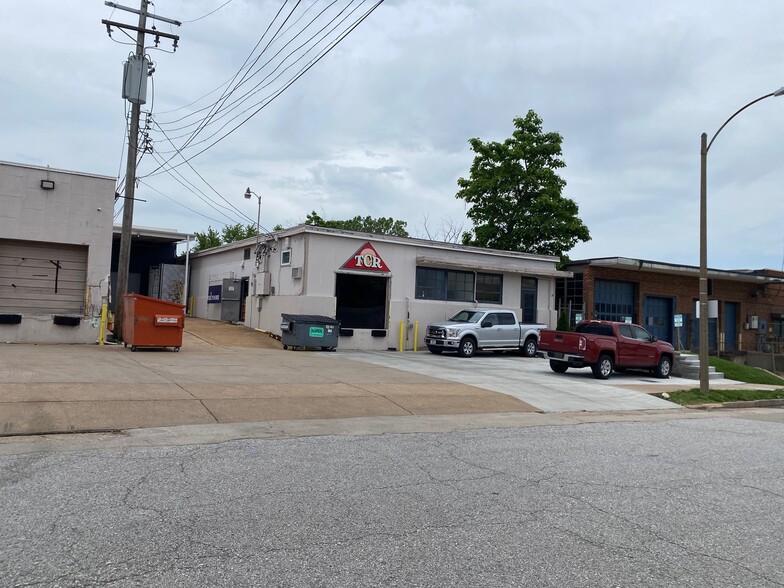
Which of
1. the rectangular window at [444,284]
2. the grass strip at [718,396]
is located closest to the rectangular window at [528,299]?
the rectangular window at [444,284]

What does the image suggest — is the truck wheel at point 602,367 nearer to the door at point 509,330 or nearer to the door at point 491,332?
the door at point 491,332

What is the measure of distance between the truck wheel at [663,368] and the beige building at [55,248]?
57.3 ft

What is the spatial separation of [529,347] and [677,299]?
13.8m

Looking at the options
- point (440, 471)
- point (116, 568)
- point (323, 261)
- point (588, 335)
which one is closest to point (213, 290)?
point (323, 261)

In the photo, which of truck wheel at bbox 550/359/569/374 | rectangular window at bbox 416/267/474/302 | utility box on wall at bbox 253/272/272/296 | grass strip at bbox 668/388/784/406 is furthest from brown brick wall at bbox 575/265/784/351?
utility box on wall at bbox 253/272/272/296

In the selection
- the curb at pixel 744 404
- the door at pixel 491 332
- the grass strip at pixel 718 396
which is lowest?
the curb at pixel 744 404

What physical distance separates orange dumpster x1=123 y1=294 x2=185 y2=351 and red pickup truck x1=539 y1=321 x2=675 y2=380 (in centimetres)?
1073

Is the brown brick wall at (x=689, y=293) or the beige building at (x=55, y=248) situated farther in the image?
the brown brick wall at (x=689, y=293)

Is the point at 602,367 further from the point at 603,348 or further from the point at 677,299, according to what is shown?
the point at 677,299

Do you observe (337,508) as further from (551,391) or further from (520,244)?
(520,244)

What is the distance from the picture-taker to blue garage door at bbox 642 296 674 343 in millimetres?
34531

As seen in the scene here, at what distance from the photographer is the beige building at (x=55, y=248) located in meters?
19.1

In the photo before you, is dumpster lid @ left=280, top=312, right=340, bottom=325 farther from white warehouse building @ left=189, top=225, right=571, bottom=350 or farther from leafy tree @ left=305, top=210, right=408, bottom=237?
leafy tree @ left=305, top=210, right=408, bottom=237

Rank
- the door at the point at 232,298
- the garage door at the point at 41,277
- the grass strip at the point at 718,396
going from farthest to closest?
the door at the point at 232,298, the garage door at the point at 41,277, the grass strip at the point at 718,396
